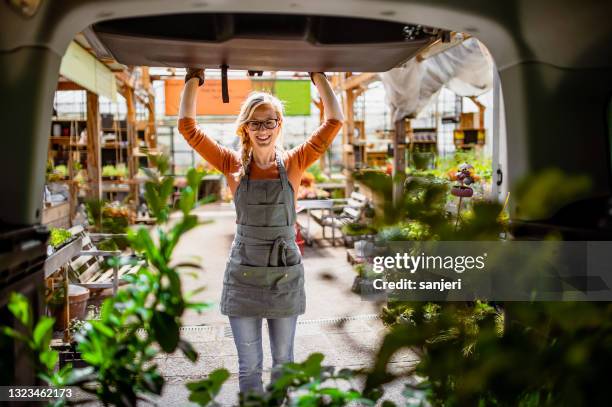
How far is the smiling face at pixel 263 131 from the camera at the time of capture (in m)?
2.26

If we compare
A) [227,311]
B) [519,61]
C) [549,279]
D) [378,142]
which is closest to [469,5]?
[519,61]

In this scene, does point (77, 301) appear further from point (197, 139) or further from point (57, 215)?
point (57, 215)

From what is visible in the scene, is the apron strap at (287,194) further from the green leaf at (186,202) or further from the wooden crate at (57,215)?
the wooden crate at (57,215)

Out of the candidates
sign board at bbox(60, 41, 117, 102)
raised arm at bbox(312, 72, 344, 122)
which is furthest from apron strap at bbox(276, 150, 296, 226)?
sign board at bbox(60, 41, 117, 102)

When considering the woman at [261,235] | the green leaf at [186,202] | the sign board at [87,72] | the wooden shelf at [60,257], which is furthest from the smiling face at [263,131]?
the sign board at [87,72]

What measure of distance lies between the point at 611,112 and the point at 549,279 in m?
0.60

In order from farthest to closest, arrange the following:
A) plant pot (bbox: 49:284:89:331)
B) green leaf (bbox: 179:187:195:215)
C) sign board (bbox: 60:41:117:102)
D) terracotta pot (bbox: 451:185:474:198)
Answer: sign board (bbox: 60:41:117:102) → plant pot (bbox: 49:284:89:331) → terracotta pot (bbox: 451:185:474:198) → green leaf (bbox: 179:187:195:215)

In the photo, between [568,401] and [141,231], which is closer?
[568,401]

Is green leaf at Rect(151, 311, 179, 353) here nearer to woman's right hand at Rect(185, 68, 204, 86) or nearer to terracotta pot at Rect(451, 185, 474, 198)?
woman's right hand at Rect(185, 68, 204, 86)

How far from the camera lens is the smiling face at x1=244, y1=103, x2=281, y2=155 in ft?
7.42

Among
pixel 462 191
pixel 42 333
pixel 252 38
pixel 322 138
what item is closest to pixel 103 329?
pixel 42 333

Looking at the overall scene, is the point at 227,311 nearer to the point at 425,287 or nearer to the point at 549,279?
the point at 425,287

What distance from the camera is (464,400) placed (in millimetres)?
805

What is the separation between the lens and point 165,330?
93cm
